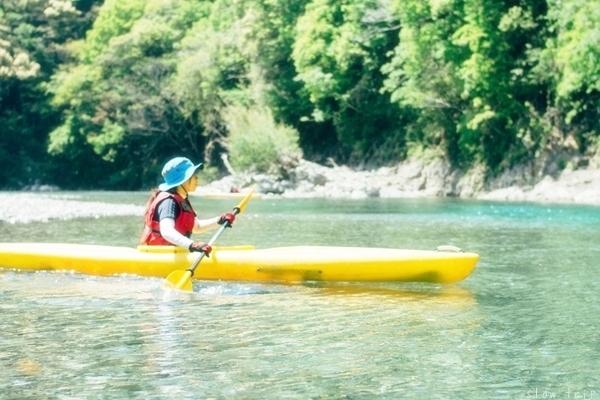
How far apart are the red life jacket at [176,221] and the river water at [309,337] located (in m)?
0.47

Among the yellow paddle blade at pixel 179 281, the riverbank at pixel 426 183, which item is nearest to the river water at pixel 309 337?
the yellow paddle blade at pixel 179 281

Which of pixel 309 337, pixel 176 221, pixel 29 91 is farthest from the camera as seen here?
pixel 29 91

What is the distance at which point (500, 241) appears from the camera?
13680 millimetres

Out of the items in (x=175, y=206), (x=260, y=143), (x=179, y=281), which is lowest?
(x=260, y=143)

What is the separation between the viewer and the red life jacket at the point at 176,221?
8977 mm

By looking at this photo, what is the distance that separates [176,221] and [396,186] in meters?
24.1

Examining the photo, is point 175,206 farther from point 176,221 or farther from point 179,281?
point 179,281

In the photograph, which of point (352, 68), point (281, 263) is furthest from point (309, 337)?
point (352, 68)

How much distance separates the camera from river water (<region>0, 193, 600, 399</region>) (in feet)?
16.7

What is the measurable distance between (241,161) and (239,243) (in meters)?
22.6

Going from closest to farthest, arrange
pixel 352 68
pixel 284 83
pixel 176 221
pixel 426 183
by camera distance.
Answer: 1. pixel 176 221
2. pixel 426 183
3. pixel 352 68
4. pixel 284 83

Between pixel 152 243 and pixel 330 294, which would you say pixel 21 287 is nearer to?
pixel 152 243

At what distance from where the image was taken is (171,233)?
8.87 metres

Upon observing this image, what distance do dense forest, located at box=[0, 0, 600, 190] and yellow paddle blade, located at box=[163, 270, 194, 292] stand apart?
17013mm
